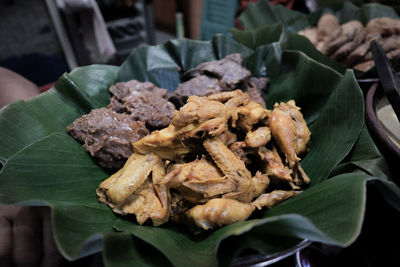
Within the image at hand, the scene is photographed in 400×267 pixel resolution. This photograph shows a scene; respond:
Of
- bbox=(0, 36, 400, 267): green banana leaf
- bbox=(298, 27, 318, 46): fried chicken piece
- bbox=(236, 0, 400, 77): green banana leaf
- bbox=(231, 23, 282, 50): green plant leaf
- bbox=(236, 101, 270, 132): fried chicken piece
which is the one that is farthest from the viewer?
bbox=(236, 0, 400, 77): green banana leaf

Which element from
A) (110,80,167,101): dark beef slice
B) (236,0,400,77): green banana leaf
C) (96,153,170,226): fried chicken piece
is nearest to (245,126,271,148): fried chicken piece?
(96,153,170,226): fried chicken piece

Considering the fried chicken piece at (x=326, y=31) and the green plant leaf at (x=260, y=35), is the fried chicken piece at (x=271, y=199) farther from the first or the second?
the fried chicken piece at (x=326, y=31)

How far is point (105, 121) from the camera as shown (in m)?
1.55

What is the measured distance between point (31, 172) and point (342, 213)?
4.45 feet

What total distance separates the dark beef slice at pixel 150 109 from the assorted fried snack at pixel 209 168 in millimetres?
319

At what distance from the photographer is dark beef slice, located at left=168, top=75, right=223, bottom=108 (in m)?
1.78

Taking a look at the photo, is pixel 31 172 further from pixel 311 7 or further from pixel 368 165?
pixel 311 7

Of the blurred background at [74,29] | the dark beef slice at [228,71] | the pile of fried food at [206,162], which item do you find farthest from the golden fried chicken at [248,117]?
the blurred background at [74,29]

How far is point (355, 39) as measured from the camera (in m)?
2.23

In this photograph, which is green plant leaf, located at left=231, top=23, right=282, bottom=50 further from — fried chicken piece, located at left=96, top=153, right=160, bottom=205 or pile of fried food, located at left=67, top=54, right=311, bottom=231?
fried chicken piece, located at left=96, top=153, right=160, bottom=205

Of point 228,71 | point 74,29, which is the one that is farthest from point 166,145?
point 74,29

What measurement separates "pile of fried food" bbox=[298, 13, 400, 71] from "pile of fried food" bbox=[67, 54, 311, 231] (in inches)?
39.3

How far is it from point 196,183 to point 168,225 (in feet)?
0.96

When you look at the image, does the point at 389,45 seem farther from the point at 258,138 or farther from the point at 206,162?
the point at 206,162
